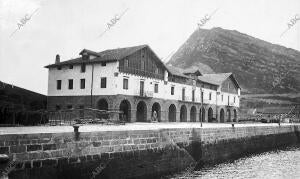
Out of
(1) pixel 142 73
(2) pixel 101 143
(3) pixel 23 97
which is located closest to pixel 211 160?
(2) pixel 101 143

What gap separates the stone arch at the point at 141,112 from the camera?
39.9 meters

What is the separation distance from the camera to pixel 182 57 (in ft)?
364

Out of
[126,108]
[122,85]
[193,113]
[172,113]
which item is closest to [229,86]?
[193,113]

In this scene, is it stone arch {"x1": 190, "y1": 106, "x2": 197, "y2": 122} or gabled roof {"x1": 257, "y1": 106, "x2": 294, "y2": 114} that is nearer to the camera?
stone arch {"x1": 190, "y1": 106, "x2": 197, "y2": 122}

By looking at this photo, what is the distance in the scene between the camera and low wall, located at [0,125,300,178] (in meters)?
11.0

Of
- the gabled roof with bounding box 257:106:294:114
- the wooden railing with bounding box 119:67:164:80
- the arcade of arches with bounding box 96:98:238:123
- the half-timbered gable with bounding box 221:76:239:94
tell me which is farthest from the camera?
the gabled roof with bounding box 257:106:294:114

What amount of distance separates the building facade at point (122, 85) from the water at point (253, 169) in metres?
11.7

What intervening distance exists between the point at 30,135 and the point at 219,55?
99.5m

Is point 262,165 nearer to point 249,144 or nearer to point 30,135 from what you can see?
point 249,144

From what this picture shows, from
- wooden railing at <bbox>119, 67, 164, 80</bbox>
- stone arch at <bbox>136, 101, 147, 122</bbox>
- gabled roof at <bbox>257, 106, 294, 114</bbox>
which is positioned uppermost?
wooden railing at <bbox>119, 67, 164, 80</bbox>

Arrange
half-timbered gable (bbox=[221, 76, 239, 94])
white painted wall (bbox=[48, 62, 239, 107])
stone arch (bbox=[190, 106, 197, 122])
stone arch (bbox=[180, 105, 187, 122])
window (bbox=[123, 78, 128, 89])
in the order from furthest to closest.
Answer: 1. half-timbered gable (bbox=[221, 76, 239, 94])
2. stone arch (bbox=[190, 106, 197, 122])
3. stone arch (bbox=[180, 105, 187, 122])
4. window (bbox=[123, 78, 128, 89])
5. white painted wall (bbox=[48, 62, 239, 107])

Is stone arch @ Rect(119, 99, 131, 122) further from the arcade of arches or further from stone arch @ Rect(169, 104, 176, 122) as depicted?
stone arch @ Rect(169, 104, 176, 122)

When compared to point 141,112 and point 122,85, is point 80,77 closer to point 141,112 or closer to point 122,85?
point 122,85

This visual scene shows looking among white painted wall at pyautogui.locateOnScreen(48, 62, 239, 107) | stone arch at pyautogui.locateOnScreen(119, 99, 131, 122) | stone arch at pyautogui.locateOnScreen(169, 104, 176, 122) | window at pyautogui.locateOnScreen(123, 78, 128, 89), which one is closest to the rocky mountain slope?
stone arch at pyautogui.locateOnScreen(169, 104, 176, 122)
